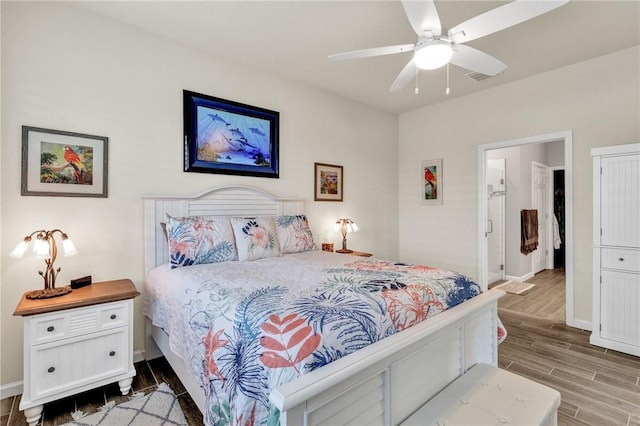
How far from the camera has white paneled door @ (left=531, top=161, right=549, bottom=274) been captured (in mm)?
5823

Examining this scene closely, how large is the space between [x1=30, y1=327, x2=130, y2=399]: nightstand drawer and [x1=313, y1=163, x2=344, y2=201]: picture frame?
8.49 ft

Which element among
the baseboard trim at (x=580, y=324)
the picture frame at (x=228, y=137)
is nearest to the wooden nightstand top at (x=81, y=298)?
the picture frame at (x=228, y=137)

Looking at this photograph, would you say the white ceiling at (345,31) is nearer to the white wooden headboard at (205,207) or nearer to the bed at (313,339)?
the white wooden headboard at (205,207)

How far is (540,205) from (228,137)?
19.9 ft

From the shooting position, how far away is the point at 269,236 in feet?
9.53

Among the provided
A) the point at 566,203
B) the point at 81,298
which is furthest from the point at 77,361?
the point at 566,203

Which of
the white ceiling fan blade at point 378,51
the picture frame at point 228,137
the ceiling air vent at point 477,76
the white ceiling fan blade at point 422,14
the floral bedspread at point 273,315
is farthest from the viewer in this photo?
the ceiling air vent at point 477,76

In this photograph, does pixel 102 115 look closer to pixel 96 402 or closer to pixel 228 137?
pixel 228 137

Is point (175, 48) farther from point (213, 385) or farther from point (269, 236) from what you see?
point (213, 385)

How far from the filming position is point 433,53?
79.4 inches

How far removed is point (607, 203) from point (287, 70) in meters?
3.47

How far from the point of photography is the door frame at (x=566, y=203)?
3393 millimetres

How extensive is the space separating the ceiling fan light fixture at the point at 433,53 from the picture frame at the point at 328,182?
2.10 meters

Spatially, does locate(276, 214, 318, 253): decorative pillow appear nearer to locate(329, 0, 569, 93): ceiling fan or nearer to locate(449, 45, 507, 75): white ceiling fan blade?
locate(329, 0, 569, 93): ceiling fan
